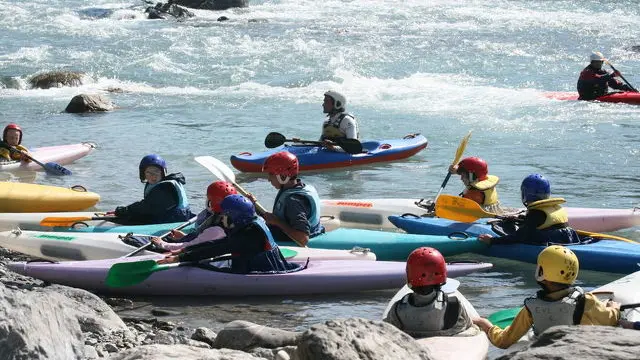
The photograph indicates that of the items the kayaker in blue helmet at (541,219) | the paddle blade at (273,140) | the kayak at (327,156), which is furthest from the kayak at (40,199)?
Result: the kayaker in blue helmet at (541,219)

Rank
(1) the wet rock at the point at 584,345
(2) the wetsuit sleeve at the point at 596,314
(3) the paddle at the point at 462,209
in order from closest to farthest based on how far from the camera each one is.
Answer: (1) the wet rock at the point at 584,345
(2) the wetsuit sleeve at the point at 596,314
(3) the paddle at the point at 462,209

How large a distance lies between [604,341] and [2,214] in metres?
6.48

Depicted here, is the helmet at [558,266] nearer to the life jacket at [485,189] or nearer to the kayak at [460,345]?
the kayak at [460,345]

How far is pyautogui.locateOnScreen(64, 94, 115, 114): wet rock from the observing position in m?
17.0

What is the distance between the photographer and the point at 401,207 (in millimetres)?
9898

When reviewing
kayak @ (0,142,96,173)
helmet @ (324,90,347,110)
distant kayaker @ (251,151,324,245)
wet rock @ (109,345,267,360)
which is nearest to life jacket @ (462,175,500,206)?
distant kayaker @ (251,151,324,245)

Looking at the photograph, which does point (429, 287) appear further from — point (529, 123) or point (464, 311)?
point (529, 123)

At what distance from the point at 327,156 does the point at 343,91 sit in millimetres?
6874

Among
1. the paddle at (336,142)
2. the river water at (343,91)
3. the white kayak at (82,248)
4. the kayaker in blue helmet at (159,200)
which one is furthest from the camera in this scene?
the paddle at (336,142)

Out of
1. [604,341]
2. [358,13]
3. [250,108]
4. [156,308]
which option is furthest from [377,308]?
[358,13]

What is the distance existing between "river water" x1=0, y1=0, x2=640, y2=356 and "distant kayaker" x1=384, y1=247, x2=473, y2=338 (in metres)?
1.52

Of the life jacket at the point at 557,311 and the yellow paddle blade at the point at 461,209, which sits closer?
the life jacket at the point at 557,311

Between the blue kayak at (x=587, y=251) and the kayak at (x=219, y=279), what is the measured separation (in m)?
1.01

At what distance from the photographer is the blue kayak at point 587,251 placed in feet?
26.2
